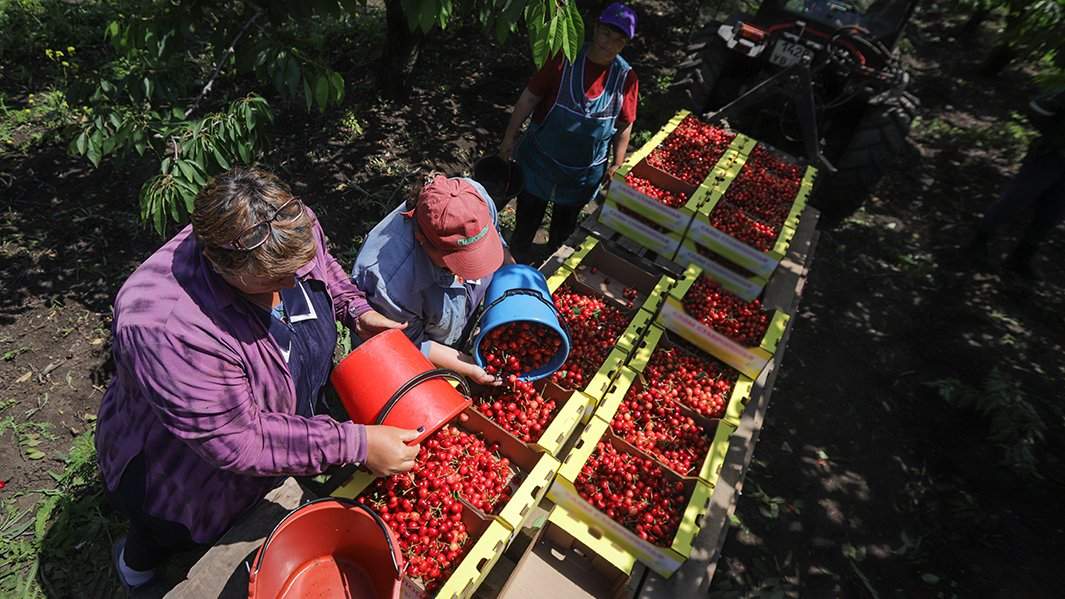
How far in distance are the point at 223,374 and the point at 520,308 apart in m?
1.31

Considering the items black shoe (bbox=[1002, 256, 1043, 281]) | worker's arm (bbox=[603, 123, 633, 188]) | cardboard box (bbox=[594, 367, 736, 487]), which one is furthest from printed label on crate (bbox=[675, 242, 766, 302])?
black shoe (bbox=[1002, 256, 1043, 281])

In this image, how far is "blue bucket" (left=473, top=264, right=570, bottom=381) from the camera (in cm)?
254

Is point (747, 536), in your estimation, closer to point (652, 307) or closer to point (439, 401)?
point (652, 307)

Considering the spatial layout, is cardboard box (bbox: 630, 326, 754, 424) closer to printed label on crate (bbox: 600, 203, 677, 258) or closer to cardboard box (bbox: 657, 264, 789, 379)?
cardboard box (bbox: 657, 264, 789, 379)

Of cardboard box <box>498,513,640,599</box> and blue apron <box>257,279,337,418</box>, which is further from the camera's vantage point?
cardboard box <box>498,513,640,599</box>

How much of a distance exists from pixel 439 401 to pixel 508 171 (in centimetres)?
251

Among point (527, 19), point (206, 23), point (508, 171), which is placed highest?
point (527, 19)

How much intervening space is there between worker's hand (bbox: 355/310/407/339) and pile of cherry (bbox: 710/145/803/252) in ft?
8.62

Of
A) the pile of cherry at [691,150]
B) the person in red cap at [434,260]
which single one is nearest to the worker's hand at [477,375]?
the person in red cap at [434,260]

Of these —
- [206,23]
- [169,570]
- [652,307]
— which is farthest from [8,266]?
[652,307]

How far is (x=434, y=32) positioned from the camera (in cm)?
853

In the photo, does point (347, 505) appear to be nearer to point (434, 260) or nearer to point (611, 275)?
point (434, 260)

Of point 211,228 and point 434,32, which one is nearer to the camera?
point 211,228

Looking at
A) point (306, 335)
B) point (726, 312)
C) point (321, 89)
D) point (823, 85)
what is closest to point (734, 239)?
point (726, 312)
